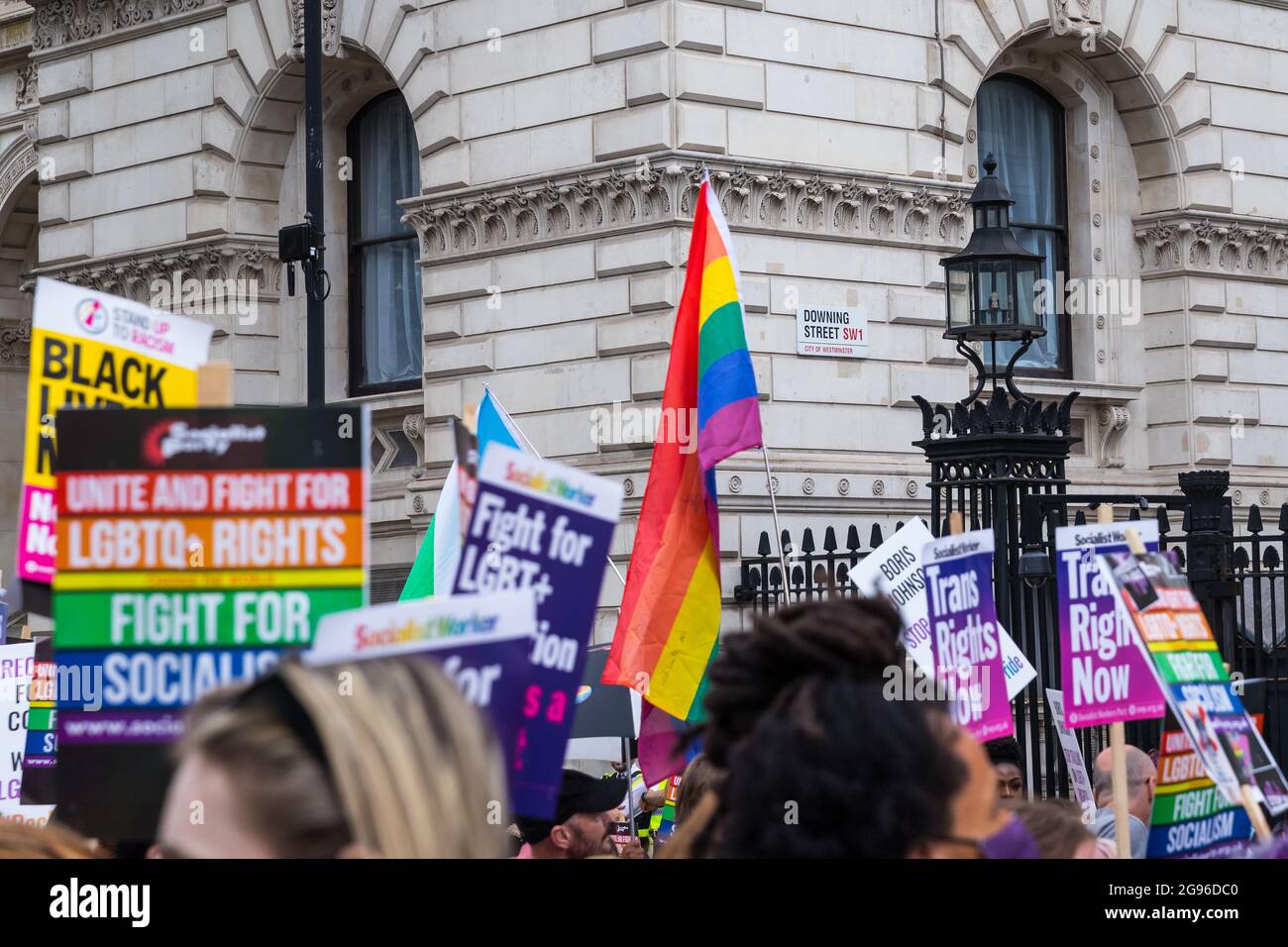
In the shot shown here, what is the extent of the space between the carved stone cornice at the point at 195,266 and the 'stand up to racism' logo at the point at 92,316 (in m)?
16.0

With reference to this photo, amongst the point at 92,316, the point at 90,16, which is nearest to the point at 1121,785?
the point at 92,316

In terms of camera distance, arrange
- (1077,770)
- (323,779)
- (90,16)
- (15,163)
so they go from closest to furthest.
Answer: (323,779)
(1077,770)
(90,16)
(15,163)

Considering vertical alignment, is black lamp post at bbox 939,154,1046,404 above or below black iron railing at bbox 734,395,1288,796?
above

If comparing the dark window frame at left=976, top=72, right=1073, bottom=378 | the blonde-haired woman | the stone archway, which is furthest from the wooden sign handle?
the stone archway

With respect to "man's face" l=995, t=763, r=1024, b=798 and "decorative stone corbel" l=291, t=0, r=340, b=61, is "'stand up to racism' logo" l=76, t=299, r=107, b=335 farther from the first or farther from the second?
"decorative stone corbel" l=291, t=0, r=340, b=61

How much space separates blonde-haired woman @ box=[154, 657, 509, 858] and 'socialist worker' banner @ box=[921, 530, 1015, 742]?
5.03m

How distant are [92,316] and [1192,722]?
3.33 m

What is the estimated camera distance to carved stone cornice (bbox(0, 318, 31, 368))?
2725 centimetres

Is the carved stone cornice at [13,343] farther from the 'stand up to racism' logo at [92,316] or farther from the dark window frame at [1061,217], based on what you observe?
the 'stand up to racism' logo at [92,316]

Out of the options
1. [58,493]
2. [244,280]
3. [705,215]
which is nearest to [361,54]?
[244,280]

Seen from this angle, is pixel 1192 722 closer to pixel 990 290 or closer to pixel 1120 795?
pixel 1120 795

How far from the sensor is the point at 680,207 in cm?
1758
